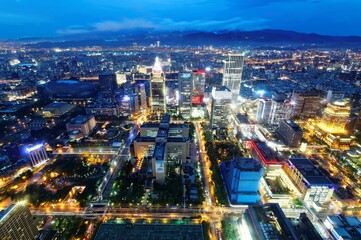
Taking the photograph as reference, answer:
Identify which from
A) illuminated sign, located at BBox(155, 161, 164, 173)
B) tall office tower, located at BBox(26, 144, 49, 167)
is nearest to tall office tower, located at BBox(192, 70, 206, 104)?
illuminated sign, located at BBox(155, 161, 164, 173)

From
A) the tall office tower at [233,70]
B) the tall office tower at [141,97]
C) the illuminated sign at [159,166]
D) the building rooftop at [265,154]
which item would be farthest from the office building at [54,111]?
the building rooftop at [265,154]

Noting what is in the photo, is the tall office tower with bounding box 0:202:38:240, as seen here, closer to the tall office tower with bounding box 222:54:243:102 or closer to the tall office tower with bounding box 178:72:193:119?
the tall office tower with bounding box 178:72:193:119

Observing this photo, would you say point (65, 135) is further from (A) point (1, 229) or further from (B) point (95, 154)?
(A) point (1, 229)

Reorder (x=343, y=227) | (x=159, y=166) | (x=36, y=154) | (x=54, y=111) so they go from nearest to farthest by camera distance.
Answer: (x=343, y=227) < (x=159, y=166) < (x=36, y=154) < (x=54, y=111)

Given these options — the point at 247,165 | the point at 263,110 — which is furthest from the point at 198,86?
the point at 247,165

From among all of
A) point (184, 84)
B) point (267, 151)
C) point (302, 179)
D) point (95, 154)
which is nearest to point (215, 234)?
point (302, 179)

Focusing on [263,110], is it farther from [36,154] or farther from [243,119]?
[36,154]
